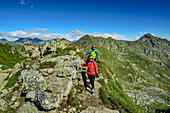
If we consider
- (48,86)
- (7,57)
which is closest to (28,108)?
(48,86)

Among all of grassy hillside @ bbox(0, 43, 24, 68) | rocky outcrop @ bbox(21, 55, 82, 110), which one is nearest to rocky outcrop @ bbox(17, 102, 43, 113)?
rocky outcrop @ bbox(21, 55, 82, 110)

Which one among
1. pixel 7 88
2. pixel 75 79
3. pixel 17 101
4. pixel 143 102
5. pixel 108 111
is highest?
pixel 75 79

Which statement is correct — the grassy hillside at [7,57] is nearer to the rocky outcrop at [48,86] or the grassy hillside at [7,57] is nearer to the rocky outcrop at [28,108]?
the rocky outcrop at [48,86]

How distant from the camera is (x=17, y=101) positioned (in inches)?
485

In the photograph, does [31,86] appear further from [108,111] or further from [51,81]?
[108,111]

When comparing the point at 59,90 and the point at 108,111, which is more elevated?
the point at 59,90

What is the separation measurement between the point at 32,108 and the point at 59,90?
397 cm

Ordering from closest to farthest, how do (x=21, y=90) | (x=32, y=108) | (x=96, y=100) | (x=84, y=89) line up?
(x=32, y=108)
(x=21, y=90)
(x=96, y=100)
(x=84, y=89)

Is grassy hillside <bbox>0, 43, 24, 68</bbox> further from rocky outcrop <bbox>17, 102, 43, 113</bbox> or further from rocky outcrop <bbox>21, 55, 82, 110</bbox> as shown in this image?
rocky outcrop <bbox>17, 102, 43, 113</bbox>

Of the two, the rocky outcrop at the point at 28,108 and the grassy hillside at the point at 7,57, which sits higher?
the grassy hillside at the point at 7,57

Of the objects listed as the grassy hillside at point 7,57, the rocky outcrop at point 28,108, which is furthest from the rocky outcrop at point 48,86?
the grassy hillside at point 7,57

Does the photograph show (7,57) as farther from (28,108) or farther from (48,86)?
(48,86)

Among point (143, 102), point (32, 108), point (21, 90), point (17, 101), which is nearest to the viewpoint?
point (32, 108)

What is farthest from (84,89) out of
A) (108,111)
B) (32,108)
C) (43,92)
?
(32,108)
